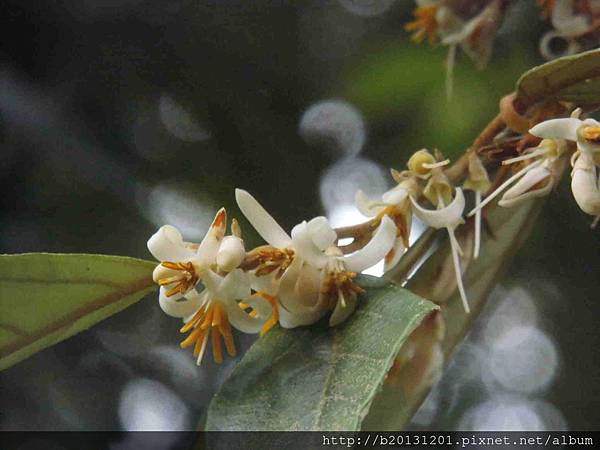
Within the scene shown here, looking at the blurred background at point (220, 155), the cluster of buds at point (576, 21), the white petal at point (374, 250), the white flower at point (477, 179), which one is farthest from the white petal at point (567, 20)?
the white petal at point (374, 250)

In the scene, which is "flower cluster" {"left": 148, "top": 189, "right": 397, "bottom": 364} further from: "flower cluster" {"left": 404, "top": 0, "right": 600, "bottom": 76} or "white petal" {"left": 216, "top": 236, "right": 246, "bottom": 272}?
"flower cluster" {"left": 404, "top": 0, "right": 600, "bottom": 76}

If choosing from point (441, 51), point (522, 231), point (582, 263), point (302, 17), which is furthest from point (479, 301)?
point (302, 17)

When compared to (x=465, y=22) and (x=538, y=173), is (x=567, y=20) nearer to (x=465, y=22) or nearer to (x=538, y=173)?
(x=465, y=22)

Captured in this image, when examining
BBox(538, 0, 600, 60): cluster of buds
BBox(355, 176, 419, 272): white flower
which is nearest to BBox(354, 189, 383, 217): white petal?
BBox(355, 176, 419, 272): white flower

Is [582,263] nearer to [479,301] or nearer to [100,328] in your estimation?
[479,301]

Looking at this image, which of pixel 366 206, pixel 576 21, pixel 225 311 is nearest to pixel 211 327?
pixel 225 311

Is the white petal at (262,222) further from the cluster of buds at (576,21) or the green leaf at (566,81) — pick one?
the cluster of buds at (576,21)
